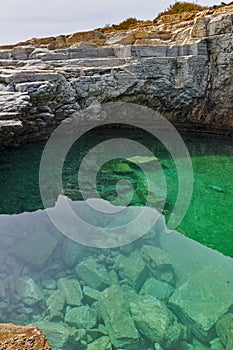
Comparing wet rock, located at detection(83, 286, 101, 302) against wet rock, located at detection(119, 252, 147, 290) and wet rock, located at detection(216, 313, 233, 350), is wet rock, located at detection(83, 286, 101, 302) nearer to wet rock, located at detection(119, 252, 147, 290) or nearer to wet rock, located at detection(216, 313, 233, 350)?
wet rock, located at detection(119, 252, 147, 290)

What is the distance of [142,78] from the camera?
11.8 m

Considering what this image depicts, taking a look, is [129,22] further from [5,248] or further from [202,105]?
[5,248]

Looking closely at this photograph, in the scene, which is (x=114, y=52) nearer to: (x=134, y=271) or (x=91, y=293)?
(x=134, y=271)

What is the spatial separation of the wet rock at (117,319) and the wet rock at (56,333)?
53 cm

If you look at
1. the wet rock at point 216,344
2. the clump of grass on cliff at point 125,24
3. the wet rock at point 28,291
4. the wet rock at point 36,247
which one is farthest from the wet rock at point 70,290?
the clump of grass on cliff at point 125,24

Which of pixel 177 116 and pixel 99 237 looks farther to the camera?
pixel 177 116

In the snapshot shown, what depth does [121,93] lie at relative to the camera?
1192 centimetres

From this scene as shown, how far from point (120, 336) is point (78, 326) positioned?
0.57 m

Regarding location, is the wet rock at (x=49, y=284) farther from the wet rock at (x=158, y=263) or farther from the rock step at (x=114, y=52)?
the rock step at (x=114, y=52)

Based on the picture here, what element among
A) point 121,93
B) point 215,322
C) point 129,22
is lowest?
point 215,322

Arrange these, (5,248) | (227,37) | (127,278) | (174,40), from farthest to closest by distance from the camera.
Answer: (174,40) → (227,37) → (5,248) → (127,278)

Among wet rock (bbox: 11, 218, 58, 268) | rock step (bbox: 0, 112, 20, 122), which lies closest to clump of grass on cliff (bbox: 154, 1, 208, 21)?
rock step (bbox: 0, 112, 20, 122)

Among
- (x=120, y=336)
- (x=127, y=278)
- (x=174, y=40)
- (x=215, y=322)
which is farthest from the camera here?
(x=174, y=40)

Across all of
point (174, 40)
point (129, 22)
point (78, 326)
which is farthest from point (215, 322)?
point (129, 22)
